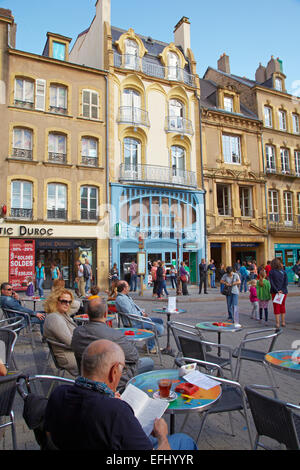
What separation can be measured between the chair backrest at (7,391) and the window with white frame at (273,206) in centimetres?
2509

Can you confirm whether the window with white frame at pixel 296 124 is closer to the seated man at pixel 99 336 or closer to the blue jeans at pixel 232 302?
the blue jeans at pixel 232 302

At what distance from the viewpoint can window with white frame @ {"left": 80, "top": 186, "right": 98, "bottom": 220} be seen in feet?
63.3

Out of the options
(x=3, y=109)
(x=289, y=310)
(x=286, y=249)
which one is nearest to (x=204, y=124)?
(x=286, y=249)

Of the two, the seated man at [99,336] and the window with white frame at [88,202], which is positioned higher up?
the window with white frame at [88,202]

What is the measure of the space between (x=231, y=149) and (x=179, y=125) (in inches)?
183

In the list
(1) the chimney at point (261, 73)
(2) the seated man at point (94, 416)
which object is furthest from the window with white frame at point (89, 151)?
(1) the chimney at point (261, 73)

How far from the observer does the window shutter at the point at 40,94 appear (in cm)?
1855

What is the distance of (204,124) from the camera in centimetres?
2341

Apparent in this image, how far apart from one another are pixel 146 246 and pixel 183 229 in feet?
9.77

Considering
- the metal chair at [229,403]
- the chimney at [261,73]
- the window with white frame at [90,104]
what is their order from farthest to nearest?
the chimney at [261,73] < the window with white frame at [90,104] < the metal chair at [229,403]

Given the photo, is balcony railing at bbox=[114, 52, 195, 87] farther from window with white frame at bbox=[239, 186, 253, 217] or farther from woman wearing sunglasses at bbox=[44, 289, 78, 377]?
woman wearing sunglasses at bbox=[44, 289, 78, 377]

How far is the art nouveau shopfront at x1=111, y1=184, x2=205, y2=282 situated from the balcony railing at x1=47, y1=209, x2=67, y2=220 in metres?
2.92

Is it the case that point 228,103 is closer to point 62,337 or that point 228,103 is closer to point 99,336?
point 62,337
